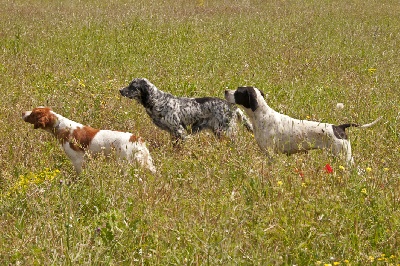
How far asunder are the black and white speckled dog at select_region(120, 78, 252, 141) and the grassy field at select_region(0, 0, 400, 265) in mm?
245

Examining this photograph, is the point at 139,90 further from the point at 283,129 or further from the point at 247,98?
the point at 283,129

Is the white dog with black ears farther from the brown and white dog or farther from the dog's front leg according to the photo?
the dog's front leg

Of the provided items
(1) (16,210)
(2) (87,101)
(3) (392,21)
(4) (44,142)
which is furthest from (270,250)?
(3) (392,21)

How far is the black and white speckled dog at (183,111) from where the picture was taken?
27.3ft

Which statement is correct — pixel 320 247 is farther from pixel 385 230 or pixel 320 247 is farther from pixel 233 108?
A: pixel 233 108

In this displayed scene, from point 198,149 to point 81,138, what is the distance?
1593 mm

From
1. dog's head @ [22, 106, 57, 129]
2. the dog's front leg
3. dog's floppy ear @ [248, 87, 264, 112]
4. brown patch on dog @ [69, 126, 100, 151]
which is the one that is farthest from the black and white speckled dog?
the dog's front leg

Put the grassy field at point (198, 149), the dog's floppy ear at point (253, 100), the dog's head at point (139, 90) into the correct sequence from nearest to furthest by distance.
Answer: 1. the grassy field at point (198, 149)
2. the dog's floppy ear at point (253, 100)
3. the dog's head at point (139, 90)

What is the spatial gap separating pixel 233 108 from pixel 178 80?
261 cm

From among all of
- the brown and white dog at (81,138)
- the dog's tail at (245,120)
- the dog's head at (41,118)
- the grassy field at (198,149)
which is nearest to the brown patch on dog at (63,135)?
the brown and white dog at (81,138)

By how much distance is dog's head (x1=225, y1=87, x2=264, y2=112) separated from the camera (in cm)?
725

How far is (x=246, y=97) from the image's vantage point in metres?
7.30

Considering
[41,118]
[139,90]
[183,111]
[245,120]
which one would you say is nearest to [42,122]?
[41,118]

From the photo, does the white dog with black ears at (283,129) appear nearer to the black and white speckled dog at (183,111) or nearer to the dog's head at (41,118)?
the black and white speckled dog at (183,111)
